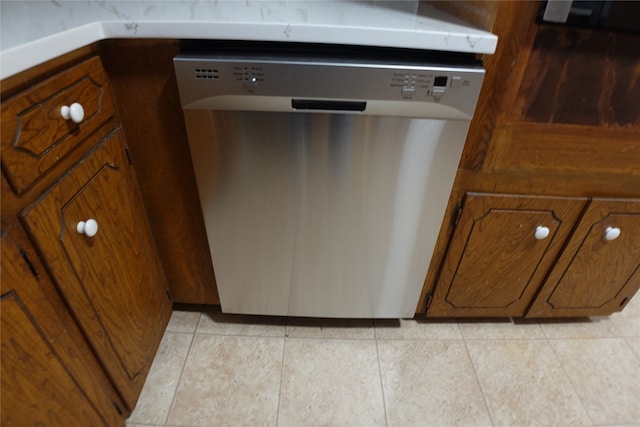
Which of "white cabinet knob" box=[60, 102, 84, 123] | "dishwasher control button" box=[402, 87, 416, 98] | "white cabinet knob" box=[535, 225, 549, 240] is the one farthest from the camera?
"white cabinet knob" box=[535, 225, 549, 240]

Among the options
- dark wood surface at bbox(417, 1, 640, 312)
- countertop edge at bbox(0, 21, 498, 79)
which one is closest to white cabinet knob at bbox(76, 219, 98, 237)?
countertop edge at bbox(0, 21, 498, 79)

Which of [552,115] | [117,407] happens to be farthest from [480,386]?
[117,407]

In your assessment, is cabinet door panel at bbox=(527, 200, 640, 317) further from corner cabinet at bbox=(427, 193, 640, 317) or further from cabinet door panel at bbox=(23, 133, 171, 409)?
cabinet door panel at bbox=(23, 133, 171, 409)

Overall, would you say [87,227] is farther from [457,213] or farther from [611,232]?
[611,232]

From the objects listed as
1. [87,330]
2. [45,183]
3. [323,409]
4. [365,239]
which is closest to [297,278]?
[365,239]

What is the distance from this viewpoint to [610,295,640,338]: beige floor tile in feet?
4.38

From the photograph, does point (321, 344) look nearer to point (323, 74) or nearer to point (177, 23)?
point (323, 74)

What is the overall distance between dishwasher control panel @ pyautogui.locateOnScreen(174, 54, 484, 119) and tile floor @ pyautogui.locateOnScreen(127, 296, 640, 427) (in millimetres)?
798

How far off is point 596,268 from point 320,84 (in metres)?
1.00

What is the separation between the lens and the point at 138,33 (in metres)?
→ 0.73

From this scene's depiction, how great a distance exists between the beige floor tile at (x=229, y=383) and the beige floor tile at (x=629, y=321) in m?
1.24

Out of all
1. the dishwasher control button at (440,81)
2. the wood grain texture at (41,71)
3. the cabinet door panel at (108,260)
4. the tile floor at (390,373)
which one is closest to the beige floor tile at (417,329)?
the tile floor at (390,373)

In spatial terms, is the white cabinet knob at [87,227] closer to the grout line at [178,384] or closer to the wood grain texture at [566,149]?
the grout line at [178,384]

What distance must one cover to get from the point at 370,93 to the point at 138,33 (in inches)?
18.9
